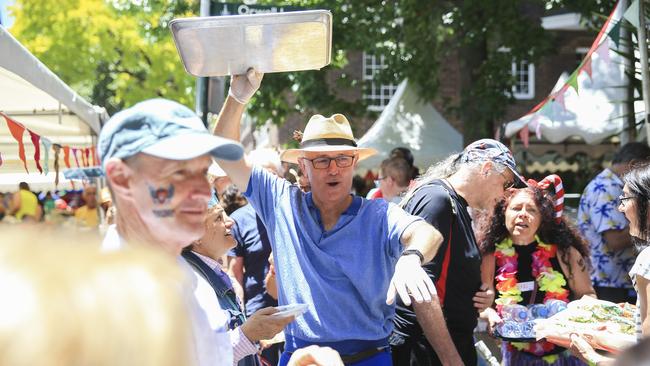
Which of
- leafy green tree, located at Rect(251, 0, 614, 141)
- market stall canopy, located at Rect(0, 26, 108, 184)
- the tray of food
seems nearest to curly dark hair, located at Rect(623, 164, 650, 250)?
the tray of food

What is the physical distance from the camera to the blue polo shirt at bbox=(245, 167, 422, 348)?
10.4 feet

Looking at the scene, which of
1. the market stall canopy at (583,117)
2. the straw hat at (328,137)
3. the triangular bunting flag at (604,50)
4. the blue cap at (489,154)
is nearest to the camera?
the straw hat at (328,137)

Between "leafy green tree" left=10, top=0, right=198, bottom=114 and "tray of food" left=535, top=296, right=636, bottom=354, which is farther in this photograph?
"leafy green tree" left=10, top=0, right=198, bottom=114

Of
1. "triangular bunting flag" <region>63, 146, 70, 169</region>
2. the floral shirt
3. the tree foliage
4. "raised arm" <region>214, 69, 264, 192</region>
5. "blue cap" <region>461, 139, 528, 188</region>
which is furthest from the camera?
the tree foliage

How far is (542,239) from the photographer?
15.7ft

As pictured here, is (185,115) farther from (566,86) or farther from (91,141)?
(91,141)

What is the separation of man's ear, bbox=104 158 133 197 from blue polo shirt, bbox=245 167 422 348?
1.57m

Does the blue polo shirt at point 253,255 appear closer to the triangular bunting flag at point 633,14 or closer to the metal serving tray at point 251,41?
the metal serving tray at point 251,41

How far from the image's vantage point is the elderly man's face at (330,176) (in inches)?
132

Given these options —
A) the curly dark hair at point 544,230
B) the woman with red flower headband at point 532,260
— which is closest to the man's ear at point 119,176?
the woman with red flower headband at point 532,260

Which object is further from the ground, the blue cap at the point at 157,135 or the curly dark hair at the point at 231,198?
the blue cap at the point at 157,135

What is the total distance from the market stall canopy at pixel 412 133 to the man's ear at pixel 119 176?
12.2 metres

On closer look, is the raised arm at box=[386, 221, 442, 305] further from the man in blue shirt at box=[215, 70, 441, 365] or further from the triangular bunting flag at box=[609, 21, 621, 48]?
the triangular bunting flag at box=[609, 21, 621, 48]

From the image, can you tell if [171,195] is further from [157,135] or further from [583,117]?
[583,117]
